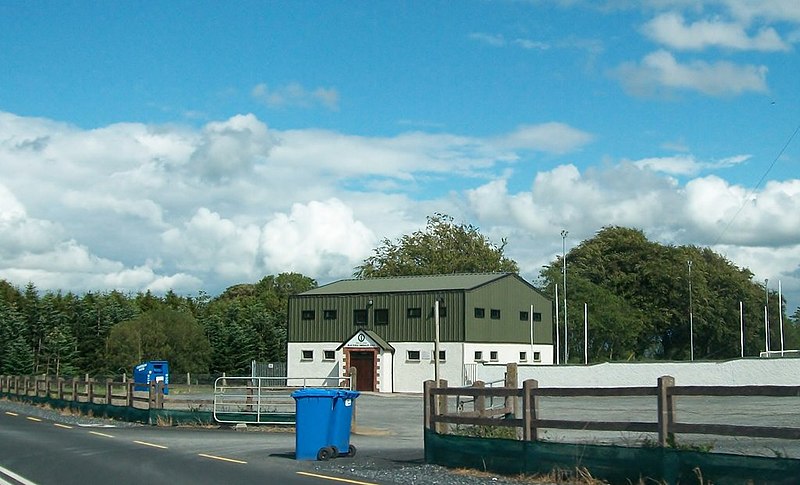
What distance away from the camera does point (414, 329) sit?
59.7 metres

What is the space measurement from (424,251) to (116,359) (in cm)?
3447

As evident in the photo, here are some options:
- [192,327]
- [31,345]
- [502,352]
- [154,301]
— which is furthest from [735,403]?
[154,301]

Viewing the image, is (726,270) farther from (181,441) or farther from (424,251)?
(181,441)

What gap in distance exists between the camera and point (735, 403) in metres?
29.6

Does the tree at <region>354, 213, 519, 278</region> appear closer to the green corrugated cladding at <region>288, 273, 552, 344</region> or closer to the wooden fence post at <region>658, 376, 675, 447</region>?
the green corrugated cladding at <region>288, 273, 552, 344</region>

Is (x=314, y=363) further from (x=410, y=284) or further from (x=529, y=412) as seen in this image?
(x=529, y=412)

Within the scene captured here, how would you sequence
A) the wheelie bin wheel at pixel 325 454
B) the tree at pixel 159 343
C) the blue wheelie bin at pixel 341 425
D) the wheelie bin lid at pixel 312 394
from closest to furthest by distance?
the wheelie bin wheel at pixel 325 454
the wheelie bin lid at pixel 312 394
the blue wheelie bin at pixel 341 425
the tree at pixel 159 343

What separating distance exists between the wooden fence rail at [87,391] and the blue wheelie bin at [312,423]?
11738 millimetres

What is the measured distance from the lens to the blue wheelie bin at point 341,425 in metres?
17.0

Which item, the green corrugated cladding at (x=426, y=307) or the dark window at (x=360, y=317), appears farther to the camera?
the dark window at (x=360, y=317)

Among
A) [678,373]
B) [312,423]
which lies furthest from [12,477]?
[678,373]

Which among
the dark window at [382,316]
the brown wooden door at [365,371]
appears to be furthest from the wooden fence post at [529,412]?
the dark window at [382,316]

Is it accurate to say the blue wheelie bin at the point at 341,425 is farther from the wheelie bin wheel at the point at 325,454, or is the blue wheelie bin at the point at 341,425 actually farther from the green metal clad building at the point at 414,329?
the green metal clad building at the point at 414,329

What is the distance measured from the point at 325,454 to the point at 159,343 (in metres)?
64.0
